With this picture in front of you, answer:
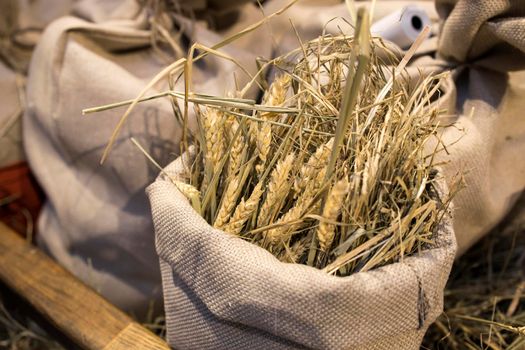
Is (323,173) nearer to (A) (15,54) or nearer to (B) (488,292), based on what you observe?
(B) (488,292)

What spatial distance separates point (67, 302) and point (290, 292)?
0.31 meters

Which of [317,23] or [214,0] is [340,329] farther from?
[214,0]

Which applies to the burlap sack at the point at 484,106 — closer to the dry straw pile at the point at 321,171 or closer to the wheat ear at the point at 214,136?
the dry straw pile at the point at 321,171

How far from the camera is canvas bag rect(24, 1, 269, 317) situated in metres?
0.65

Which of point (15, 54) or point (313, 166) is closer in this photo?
point (313, 166)

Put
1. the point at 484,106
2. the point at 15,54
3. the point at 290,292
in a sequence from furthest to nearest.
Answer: the point at 15,54 < the point at 484,106 < the point at 290,292

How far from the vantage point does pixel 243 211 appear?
426 mm

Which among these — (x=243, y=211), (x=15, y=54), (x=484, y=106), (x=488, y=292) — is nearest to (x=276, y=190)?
(x=243, y=211)

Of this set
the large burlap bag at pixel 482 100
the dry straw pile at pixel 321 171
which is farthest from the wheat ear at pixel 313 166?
the large burlap bag at pixel 482 100

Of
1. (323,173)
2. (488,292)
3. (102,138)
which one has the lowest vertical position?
(488,292)

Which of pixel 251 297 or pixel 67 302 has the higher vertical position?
pixel 251 297

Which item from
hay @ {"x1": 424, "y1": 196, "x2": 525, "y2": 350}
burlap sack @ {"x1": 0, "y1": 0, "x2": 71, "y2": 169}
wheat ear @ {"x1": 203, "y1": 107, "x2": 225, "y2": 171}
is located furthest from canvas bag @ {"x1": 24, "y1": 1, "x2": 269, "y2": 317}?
hay @ {"x1": 424, "y1": 196, "x2": 525, "y2": 350}

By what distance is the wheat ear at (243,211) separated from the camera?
42cm

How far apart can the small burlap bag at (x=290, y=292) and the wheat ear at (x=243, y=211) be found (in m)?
0.02
